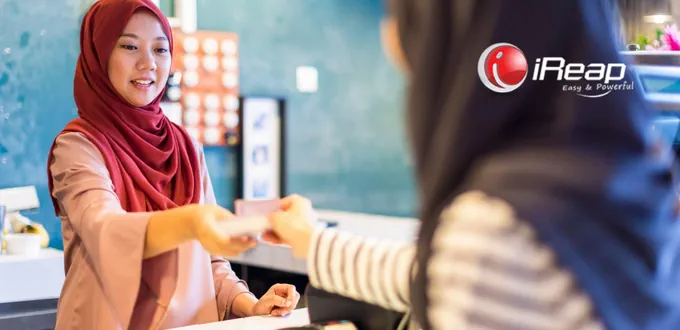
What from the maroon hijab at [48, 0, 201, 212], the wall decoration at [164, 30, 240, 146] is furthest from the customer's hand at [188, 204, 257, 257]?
the wall decoration at [164, 30, 240, 146]

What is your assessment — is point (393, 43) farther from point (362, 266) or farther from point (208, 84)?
point (208, 84)

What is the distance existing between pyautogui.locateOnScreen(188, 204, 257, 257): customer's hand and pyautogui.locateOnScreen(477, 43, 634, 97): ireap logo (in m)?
0.40

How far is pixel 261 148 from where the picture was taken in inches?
149

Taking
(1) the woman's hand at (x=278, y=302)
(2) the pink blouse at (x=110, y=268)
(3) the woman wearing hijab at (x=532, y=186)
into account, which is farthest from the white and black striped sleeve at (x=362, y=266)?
(1) the woman's hand at (x=278, y=302)

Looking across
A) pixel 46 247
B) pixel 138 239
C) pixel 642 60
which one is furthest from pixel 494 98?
pixel 46 247

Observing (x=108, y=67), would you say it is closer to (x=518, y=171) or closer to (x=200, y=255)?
(x=200, y=255)

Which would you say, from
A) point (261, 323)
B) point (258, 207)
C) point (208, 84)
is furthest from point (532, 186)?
point (208, 84)

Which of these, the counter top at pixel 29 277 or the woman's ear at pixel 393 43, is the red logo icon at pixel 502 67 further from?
the counter top at pixel 29 277

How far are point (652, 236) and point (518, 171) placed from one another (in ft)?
0.37

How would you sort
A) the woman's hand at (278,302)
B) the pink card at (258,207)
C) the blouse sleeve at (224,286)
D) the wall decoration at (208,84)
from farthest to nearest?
the wall decoration at (208,84) → the blouse sleeve at (224,286) → the woman's hand at (278,302) → the pink card at (258,207)

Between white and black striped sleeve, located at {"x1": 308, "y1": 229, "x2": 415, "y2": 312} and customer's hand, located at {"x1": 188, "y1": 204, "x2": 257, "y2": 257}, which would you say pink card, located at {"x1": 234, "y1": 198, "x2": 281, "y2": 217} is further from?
white and black striped sleeve, located at {"x1": 308, "y1": 229, "x2": 415, "y2": 312}

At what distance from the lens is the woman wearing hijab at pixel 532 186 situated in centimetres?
56

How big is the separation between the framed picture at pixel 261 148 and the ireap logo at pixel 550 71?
2.99 m

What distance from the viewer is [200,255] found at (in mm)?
1329
